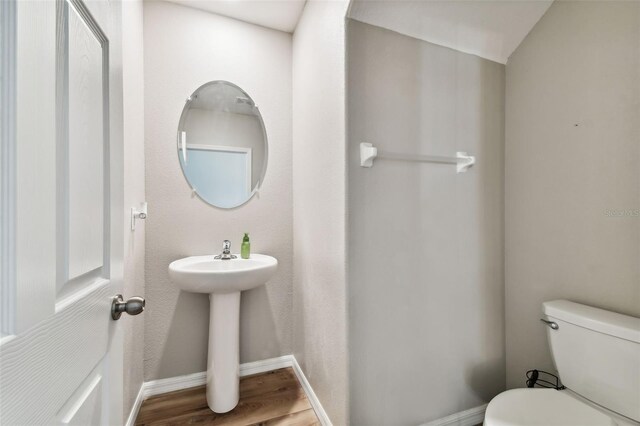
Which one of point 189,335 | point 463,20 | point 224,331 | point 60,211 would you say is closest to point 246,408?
point 224,331

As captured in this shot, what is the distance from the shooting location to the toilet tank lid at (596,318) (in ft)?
3.32

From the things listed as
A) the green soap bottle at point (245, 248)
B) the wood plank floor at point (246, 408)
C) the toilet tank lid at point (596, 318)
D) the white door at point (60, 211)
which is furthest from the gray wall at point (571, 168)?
the white door at point (60, 211)

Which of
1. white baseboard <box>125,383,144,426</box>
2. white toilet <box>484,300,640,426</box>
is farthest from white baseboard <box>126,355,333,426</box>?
white toilet <box>484,300,640,426</box>

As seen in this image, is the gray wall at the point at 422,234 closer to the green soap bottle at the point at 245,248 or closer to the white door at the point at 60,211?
the green soap bottle at the point at 245,248

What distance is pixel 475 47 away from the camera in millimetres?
1476

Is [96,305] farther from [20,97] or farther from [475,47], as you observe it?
[475,47]

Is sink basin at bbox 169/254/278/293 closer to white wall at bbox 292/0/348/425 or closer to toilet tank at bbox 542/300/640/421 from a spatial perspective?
white wall at bbox 292/0/348/425

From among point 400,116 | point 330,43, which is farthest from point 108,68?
point 400,116

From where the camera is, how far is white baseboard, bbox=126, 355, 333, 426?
57.6 inches

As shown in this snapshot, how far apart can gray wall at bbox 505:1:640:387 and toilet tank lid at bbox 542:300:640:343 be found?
0.20ft

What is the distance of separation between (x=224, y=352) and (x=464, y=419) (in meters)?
1.34

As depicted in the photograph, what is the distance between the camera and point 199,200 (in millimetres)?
1762

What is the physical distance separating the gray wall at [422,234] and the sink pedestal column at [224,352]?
2.32 ft

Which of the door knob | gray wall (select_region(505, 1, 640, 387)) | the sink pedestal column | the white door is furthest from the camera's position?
the sink pedestal column
